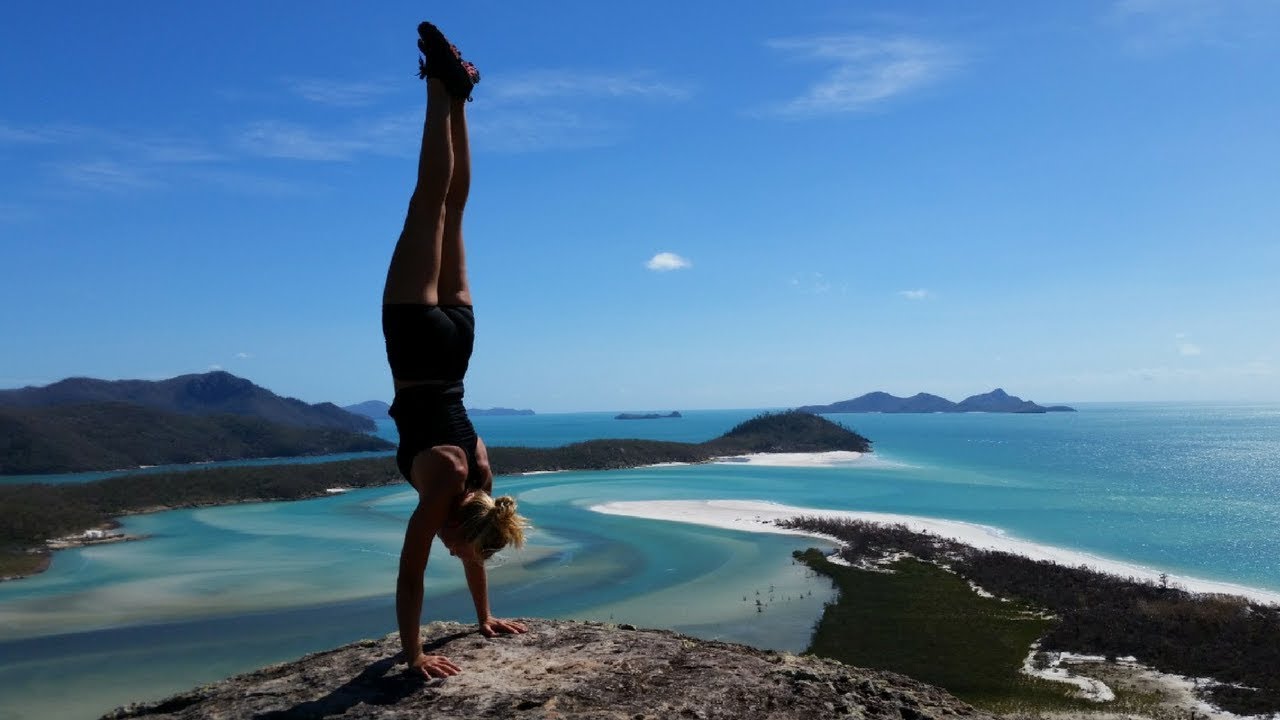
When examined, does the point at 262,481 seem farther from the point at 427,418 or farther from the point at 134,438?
the point at 427,418

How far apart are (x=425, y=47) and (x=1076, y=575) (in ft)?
80.1

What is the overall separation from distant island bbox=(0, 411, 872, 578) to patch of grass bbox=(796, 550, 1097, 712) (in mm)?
28725

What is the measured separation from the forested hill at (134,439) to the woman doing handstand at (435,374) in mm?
89804

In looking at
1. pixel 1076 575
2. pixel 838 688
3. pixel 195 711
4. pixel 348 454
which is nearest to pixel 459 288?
pixel 195 711

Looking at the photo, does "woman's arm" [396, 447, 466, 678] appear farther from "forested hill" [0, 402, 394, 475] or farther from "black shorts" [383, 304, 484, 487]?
"forested hill" [0, 402, 394, 475]

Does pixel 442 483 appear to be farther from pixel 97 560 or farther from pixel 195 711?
pixel 97 560

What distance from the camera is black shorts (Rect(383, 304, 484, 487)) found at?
4.27 m

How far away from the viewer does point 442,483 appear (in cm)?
425

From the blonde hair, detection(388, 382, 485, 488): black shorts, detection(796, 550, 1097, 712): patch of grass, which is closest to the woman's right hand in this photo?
the blonde hair

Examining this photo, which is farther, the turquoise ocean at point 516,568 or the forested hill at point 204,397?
the forested hill at point 204,397

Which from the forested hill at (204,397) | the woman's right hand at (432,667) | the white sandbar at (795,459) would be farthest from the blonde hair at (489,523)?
the forested hill at (204,397)

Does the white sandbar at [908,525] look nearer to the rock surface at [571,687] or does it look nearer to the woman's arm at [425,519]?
the rock surface at [571,687]

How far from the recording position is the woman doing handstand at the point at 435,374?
425 cm

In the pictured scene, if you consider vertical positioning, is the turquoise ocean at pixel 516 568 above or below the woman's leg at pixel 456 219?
below
